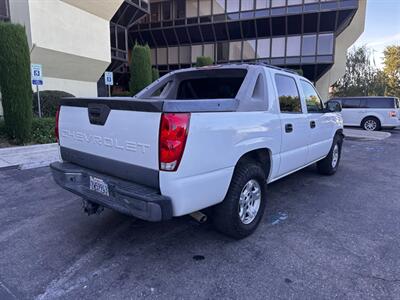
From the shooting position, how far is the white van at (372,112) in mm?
15375

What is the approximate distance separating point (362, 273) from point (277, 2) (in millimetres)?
23082

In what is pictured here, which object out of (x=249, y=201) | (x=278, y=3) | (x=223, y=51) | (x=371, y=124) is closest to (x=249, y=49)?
(x=223, y=51)

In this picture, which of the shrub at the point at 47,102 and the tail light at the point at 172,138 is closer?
the tail light at the point at 172,138

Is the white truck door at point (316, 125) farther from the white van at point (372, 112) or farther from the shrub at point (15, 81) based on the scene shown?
the white van at point (372, 112)

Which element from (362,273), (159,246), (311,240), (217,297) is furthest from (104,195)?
(362,273)

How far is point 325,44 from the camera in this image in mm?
21359

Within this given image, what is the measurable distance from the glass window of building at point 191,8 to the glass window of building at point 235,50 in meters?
4.08

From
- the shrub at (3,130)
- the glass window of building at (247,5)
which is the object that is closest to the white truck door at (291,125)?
the shrub at (3,130)

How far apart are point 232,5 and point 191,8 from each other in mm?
3601

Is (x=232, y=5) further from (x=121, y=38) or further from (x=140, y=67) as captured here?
(x=140, y=67)

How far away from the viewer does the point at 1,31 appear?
8.14 metres

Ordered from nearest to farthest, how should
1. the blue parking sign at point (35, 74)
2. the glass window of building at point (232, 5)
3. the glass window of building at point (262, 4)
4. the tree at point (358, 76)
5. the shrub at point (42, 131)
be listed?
the blue parking sign at point (35, 74) < the shrub at point (42, 131) < the glass window of building at point (262, 4) < the glass window of building at point (232, 5) < the tree at point (358, 76)

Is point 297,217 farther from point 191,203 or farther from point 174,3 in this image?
point 174,3

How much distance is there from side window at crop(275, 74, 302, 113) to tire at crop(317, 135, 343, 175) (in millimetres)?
2030
